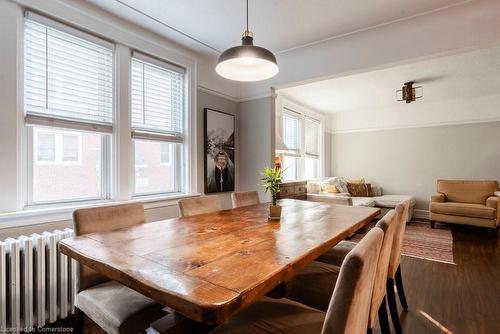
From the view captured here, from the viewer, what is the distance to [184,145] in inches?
126

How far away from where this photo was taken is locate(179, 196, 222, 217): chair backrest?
2164 mm

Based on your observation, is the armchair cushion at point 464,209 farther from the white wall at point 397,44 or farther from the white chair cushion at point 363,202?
the white wall at point 397,44

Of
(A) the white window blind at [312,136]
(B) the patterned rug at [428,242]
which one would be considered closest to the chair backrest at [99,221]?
(B) the patterned rug at [428,242]

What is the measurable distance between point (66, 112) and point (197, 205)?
134 cm

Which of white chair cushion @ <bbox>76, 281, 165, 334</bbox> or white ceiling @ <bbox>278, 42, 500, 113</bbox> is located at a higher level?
white ceiling @ <bbox>278, 42, 500, 113</bbox>

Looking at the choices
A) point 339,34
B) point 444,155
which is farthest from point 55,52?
point 444,155

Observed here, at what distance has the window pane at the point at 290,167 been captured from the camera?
5.31 m

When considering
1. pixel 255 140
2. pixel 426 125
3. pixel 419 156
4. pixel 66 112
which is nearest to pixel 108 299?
pixel 66 112

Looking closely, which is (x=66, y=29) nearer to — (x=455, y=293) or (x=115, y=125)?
(x=115, y=125)

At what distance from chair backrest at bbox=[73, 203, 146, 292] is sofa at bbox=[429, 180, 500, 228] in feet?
16.4

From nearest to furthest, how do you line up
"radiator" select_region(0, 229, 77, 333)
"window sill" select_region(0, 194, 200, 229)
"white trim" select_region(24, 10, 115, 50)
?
1. "radiator" select_region(0, 229, 77, 333)
2. "window sill" select_region(0, 194, 200, 229)
3. "white trim" select_region(24, 10, 115, 50)

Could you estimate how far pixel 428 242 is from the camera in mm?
3852

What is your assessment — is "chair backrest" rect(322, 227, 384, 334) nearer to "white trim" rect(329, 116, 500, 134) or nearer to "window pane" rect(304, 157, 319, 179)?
"window pane" rect(304, 157, 319, 179)

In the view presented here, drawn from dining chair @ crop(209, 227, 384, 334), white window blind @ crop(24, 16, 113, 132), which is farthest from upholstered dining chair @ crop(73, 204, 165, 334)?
white window blind @ crop(24, 16, 113, 132)
